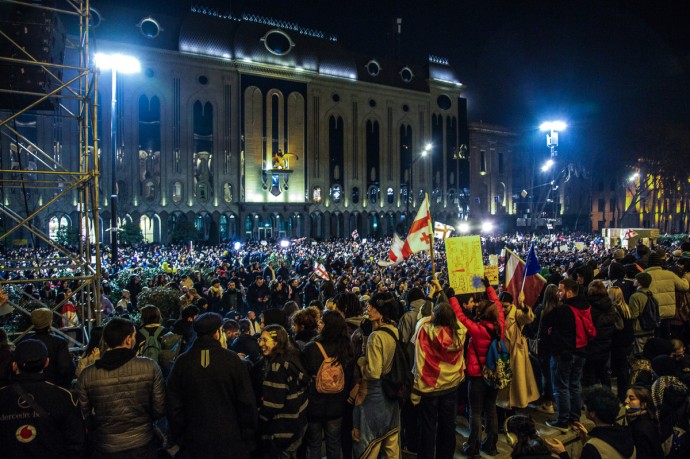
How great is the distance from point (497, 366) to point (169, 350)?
3316 mm

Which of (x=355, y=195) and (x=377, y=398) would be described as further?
(x=355, y=195)

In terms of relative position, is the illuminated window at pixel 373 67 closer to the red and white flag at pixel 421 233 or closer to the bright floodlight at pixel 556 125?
the bright floodlight at pixel 556 125

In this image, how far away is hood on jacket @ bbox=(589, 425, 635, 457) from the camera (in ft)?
9.75

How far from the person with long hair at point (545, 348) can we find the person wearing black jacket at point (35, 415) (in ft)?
16.0

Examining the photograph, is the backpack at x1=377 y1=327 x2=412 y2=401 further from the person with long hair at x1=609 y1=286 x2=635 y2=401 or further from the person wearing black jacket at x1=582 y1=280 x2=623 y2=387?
the person with long hair at x1=609 y1=286 x2=635 y2=401

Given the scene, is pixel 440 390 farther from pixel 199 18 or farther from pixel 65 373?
pixel 199 18

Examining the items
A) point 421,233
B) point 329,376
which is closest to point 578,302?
point 421,233

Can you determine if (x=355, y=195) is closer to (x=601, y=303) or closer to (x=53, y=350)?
(x=601, y=303)

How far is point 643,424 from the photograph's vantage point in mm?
3352

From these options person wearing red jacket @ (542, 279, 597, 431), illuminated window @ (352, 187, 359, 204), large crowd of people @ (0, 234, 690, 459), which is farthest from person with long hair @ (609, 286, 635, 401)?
illuminated window @ (352, 187, 359, 204)

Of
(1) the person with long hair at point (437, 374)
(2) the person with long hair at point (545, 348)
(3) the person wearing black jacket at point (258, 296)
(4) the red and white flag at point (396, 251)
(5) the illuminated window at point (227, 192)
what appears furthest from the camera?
(5) the illuminated window at point (227, 192)

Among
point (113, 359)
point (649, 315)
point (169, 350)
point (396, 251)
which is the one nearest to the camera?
point (113, 359)

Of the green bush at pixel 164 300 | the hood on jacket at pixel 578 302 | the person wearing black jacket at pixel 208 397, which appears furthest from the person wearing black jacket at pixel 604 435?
the green bush at pixel 164 300

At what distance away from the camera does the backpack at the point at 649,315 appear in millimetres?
6547
